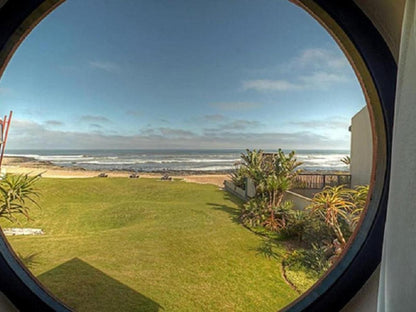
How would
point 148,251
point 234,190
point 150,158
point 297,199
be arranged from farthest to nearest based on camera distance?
1. point 150,158
2. point 234,190
3. point 148,251
4. point 297,199

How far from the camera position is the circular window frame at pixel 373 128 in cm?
67

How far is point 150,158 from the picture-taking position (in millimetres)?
10258

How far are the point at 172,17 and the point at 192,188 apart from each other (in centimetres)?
534

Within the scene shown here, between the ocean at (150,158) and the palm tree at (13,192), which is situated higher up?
the ocean at (150,158)

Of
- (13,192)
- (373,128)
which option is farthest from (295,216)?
(13,192)

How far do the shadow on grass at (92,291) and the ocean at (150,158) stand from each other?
13.7 ft

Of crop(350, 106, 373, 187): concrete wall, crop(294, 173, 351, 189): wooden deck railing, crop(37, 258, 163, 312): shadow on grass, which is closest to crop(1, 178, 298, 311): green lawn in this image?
crop(37, 258, 163, 312): shadow on grass

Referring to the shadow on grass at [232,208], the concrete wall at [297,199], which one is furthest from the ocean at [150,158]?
the concrete wall at [297,199]

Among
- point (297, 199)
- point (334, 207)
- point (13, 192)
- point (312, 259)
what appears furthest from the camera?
point (297, 199)

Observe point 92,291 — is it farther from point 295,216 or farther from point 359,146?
point 359,146

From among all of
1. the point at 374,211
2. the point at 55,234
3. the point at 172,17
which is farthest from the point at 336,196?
the point at 172,17

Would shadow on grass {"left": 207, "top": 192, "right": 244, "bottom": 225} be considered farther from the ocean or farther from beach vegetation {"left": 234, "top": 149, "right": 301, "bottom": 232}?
the ocean

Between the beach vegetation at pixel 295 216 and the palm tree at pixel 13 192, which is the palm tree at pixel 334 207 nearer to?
the beach vegetation at pixel 295 216

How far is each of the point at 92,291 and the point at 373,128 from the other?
304 centimetres
